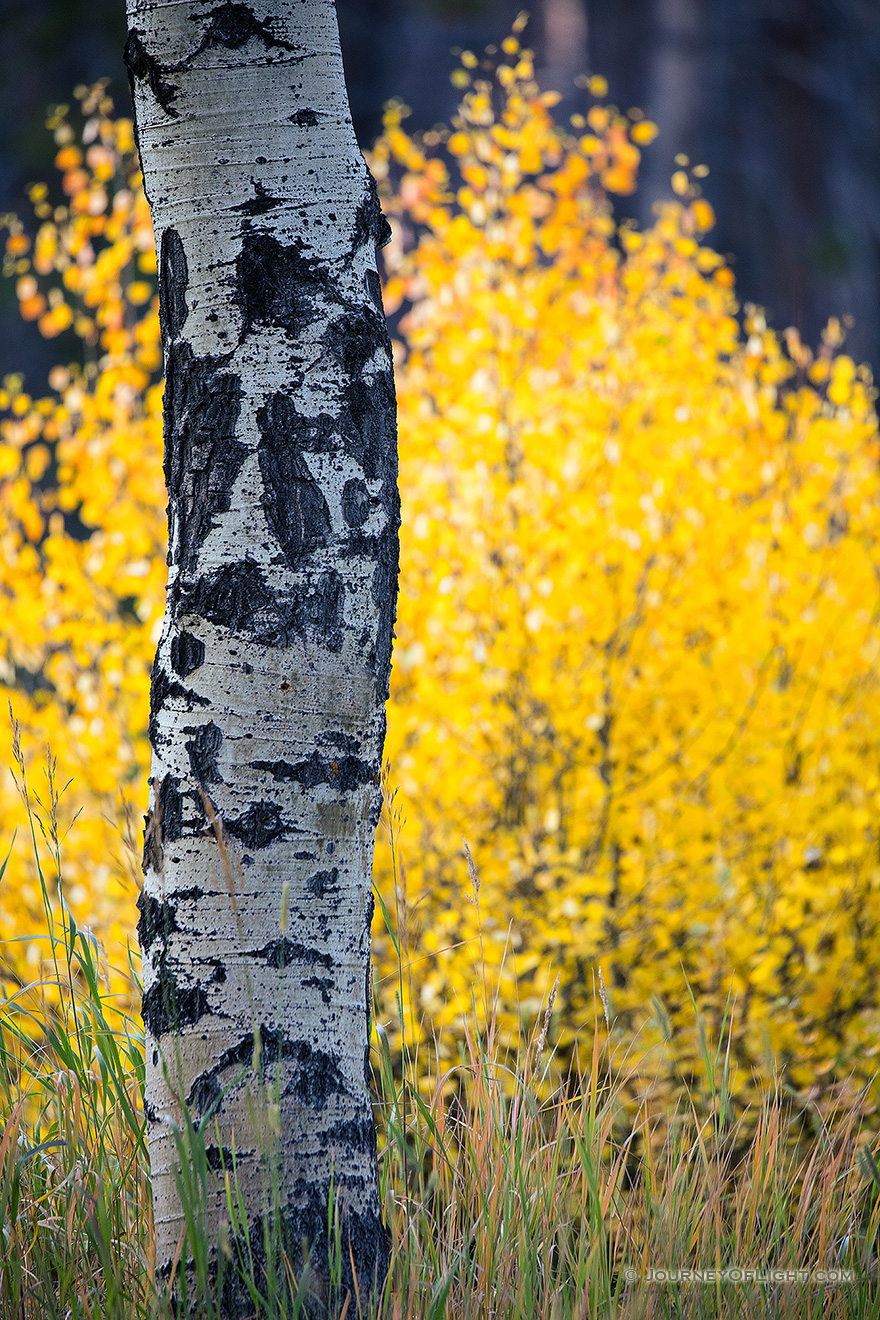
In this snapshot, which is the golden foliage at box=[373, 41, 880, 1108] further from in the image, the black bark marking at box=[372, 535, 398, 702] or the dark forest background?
the dark forest background

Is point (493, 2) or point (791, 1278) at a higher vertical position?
point (493, 2)

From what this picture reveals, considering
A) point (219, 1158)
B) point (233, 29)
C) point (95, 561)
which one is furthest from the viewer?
point (95, 561)

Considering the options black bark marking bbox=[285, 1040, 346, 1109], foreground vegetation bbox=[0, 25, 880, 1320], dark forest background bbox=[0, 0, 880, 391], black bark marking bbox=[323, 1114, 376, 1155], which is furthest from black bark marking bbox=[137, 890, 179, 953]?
dark forest background bbox=[0, 0, 880, 391]

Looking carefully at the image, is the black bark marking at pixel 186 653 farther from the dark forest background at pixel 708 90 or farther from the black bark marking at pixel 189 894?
the dark forest background at pixel 708 90

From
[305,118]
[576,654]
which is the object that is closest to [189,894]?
[305,118]

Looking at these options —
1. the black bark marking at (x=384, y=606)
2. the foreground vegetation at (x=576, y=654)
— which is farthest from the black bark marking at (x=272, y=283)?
the foreground vegetation at (x=576, y=654)

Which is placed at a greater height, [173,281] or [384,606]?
[173,281]

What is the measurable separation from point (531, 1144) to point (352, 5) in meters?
13.4

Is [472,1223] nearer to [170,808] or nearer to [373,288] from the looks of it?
[170,808]

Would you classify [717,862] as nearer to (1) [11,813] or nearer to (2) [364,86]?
(1) [11,813]

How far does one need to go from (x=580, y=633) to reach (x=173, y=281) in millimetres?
2173

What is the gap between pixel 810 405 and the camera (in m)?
3.86

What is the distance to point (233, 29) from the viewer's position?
1402mm

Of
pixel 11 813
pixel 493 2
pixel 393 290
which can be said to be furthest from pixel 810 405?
pixel 493 2
